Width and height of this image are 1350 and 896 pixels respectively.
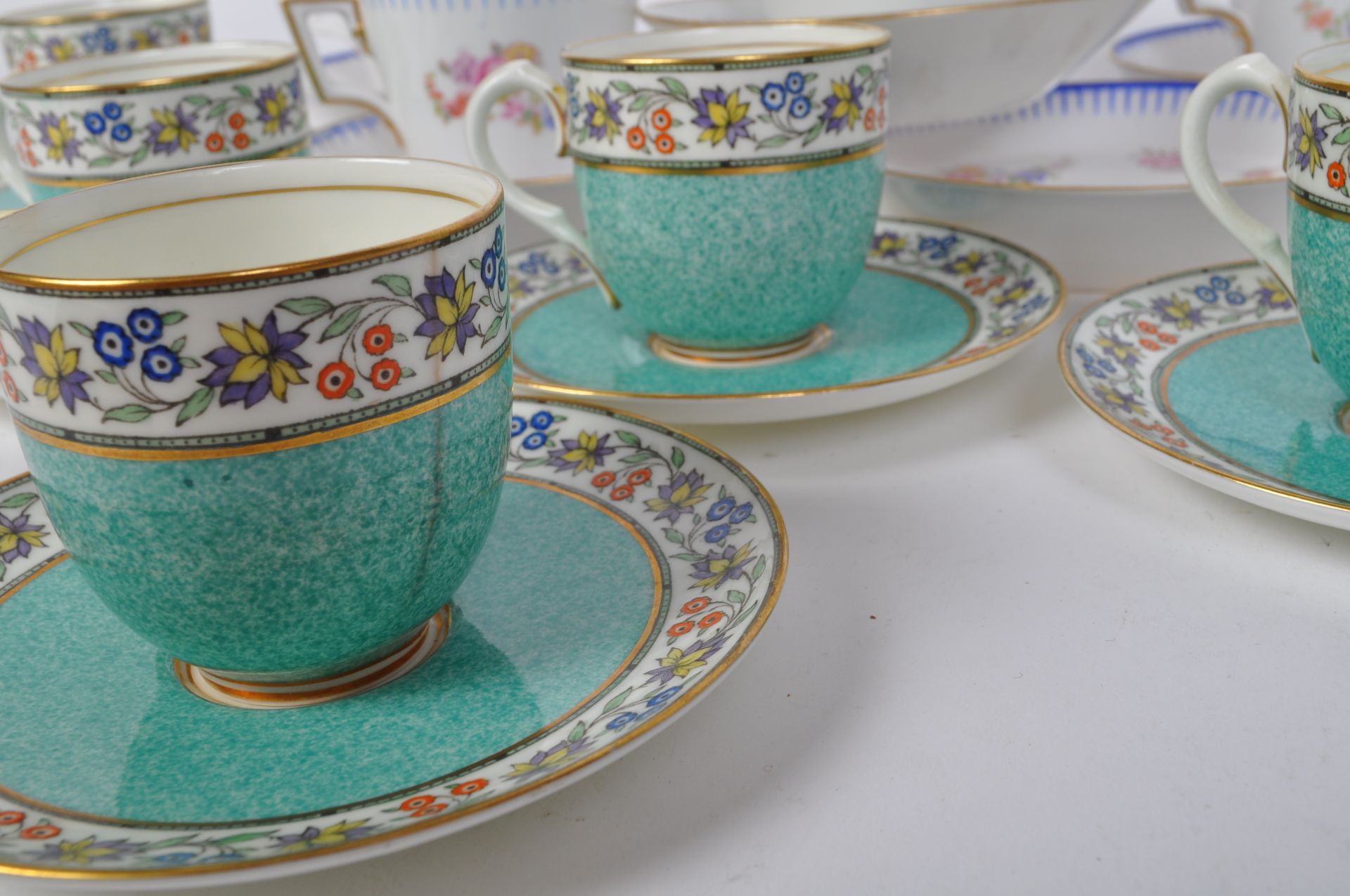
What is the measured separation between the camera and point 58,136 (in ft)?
3.13

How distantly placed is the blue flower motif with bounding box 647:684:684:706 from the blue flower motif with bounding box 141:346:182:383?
221 mm

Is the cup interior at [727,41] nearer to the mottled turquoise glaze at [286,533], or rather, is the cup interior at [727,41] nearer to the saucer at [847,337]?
the saucer at [847,337]

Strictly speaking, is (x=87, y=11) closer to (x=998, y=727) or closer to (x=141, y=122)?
(x=141, y=122)

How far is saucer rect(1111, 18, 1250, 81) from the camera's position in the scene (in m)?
1.50

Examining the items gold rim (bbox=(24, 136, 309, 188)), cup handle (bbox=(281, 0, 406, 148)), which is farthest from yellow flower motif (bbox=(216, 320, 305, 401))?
cup handle (bbox=(281, 0, 406, 148))

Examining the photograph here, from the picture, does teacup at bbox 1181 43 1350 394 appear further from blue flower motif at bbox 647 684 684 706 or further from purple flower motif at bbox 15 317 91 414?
purple flower motif at bbox 15 317 91 414

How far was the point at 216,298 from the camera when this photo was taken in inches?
17.9

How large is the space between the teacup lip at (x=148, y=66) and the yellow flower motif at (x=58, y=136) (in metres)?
0.02

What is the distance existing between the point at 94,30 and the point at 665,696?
1.10 metres

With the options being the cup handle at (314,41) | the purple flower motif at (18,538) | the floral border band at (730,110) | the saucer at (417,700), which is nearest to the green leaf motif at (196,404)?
the saucer at (417,700)

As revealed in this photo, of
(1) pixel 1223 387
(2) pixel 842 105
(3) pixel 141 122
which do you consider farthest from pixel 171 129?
(1) pixel 1223 387

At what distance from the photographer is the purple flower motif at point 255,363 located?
462 mm

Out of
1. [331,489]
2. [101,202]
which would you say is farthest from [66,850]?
[101,202]

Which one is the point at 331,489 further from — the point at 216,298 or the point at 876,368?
the point at 876,368
